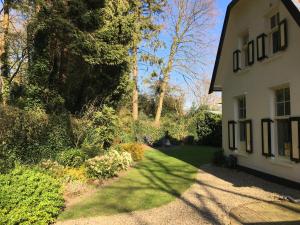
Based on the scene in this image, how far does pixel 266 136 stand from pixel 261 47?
282cm

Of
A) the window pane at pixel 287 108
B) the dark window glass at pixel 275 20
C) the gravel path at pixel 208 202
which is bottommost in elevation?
the gravel path at pixel 208 202

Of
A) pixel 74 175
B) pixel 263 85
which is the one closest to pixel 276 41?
pixel 263 85

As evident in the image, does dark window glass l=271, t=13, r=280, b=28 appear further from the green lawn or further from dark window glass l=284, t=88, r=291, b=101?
the green lawn

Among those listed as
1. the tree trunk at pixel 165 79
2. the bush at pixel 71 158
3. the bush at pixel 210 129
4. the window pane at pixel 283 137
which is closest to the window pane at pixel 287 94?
the window pane at pixel 283 137

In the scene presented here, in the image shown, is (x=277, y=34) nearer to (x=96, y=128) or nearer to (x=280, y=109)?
(x=280, y=109)

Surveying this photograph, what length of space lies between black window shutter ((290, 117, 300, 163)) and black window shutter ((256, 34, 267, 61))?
2.69 metres

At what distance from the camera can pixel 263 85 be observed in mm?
10898

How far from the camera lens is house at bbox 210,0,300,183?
906 cm

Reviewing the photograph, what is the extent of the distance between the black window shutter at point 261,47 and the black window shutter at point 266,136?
2005 mm

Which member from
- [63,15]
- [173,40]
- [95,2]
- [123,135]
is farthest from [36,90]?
[173,40]

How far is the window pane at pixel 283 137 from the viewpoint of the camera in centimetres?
966

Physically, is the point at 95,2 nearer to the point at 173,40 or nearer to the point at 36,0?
the point at 36,0

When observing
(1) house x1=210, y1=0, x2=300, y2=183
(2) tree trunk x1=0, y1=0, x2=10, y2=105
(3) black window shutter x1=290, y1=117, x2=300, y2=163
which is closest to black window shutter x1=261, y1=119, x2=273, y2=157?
(1) house x1=210, y1=0, x2=300, y2=183

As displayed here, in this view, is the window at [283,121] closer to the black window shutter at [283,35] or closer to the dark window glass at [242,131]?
the black window shutter at [283,35]
